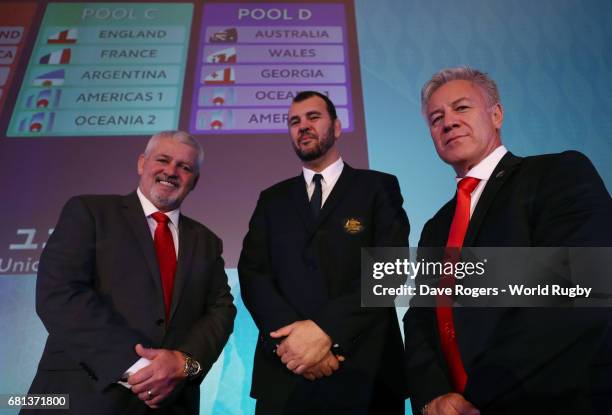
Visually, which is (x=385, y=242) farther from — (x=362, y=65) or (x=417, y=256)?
(x=362, y=65)

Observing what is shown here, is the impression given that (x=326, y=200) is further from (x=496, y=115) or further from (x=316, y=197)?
(x=496, y=115)

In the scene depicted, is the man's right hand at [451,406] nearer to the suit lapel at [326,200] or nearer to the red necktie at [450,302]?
the red necktie at [450,302]

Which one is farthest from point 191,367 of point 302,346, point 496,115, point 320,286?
point 496,115

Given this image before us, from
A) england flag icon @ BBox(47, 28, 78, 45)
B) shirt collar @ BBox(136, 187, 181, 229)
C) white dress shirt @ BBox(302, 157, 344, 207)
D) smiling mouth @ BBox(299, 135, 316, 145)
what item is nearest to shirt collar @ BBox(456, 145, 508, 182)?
white dress shirt @ BBox(302, 157, 344, 207)

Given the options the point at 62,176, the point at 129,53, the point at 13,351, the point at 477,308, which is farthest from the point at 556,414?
the point at 129,53

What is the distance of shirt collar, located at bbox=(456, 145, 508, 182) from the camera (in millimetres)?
1647

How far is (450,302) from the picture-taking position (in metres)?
1.57

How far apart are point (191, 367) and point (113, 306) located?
38 cm

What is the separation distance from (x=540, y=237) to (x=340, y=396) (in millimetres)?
935

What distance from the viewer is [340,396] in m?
1.76

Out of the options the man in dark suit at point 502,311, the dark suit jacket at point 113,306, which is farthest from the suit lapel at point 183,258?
the man in dark suit at point 502,311

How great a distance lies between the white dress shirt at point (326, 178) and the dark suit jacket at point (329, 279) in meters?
0.04

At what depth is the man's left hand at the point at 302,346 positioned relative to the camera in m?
1.68

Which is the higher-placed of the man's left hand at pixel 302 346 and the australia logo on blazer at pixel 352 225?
the australia logo on blazer at pixel 352 225
